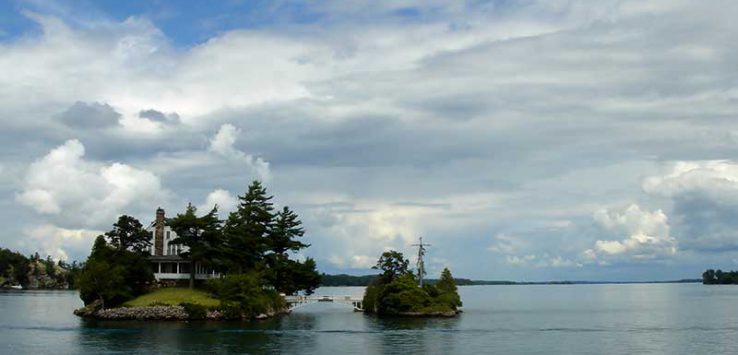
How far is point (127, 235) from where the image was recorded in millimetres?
106875

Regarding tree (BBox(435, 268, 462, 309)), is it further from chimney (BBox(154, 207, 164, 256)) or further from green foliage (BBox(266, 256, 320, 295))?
chimney (BBox(154, 207, 164, 256))

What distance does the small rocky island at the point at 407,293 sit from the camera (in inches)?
4294

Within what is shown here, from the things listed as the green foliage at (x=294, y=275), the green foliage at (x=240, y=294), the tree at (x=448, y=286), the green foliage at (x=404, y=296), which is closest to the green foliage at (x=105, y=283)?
the green foliage at (x=240, y=294)

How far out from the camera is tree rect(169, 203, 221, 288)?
334ft

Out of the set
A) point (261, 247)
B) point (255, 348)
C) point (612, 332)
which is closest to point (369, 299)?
point (261, 247)

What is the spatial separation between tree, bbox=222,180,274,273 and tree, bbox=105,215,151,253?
38.3 feet

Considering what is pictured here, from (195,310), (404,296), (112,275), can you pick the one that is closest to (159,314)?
(195,310)

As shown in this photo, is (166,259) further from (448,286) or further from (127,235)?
(448,286)

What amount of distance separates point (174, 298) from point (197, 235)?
9.26m

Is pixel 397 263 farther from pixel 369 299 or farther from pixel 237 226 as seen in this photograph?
pixel 237 226

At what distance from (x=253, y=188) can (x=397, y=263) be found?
2437cm

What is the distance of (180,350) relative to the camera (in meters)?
63.7

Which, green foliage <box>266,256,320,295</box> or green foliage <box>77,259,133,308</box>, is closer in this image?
green foliage <box>77,259,133,308</box>

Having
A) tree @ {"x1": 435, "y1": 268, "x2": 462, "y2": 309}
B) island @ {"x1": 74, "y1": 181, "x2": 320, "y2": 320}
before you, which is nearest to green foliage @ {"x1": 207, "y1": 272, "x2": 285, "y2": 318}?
island @ {"x1": 74, "y1": 181, "x2": 320, "y2": 320}
